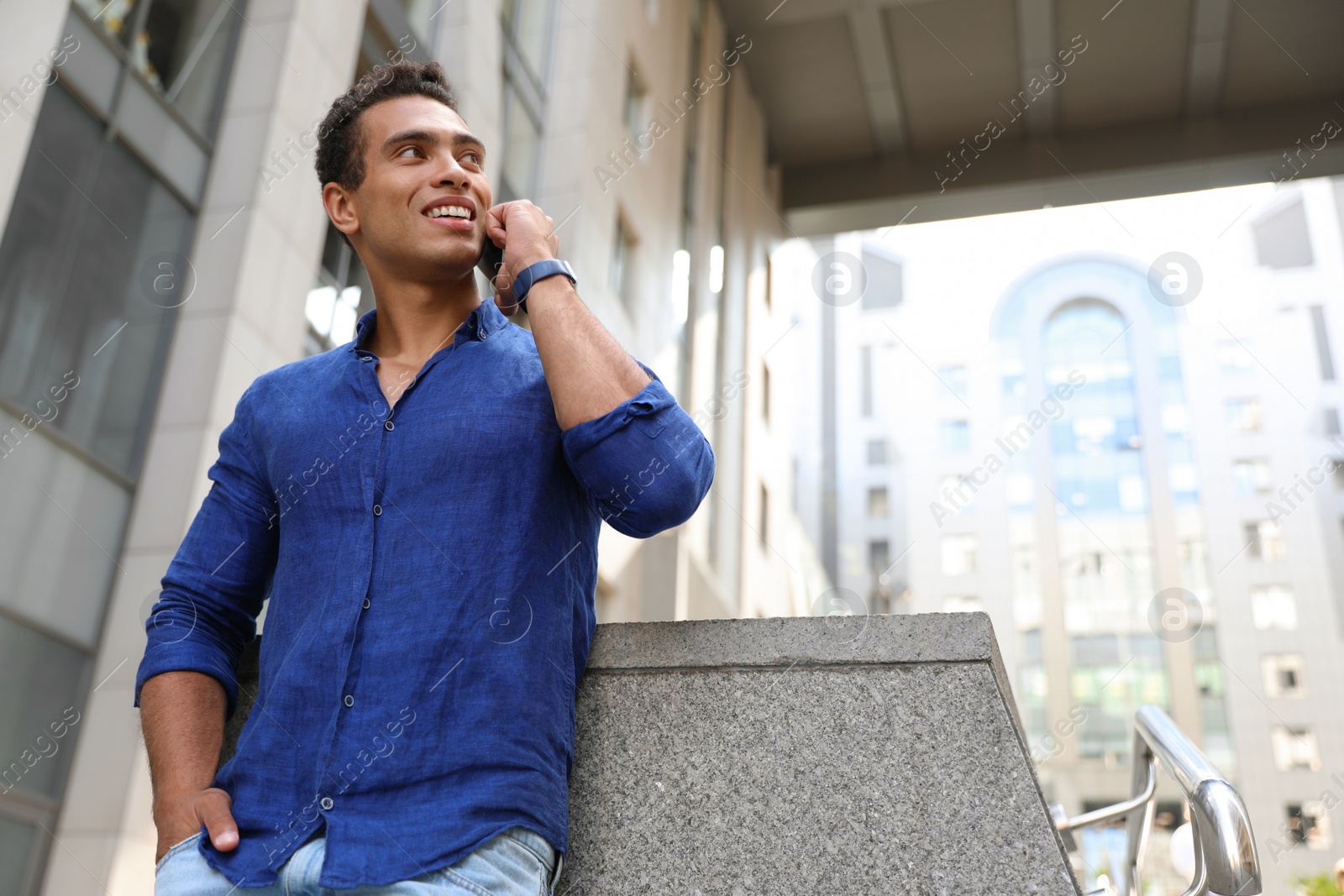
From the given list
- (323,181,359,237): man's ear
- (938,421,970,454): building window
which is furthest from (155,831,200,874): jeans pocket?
(938,421,970,454): building window

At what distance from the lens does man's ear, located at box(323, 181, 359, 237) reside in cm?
229

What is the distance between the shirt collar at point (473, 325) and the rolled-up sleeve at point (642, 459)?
38 cm

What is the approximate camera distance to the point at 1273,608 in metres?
41.0

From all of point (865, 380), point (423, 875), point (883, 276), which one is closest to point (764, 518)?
point (883, 276)

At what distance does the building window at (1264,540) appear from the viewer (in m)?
42.0

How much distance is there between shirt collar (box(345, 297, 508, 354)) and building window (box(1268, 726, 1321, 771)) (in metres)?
43.2

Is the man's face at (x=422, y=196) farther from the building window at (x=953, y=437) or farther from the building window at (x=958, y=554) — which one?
the building window at (x=953, y=437)

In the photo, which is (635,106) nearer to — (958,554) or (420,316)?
(420,316)

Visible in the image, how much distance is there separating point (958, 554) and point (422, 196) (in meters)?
40.8

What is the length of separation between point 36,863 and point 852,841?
6.51m

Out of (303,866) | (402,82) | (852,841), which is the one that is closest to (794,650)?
(852,841)

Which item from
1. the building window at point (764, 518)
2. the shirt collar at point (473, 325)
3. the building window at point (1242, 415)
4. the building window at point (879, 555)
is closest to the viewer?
the shirt collar at point (473, 325)

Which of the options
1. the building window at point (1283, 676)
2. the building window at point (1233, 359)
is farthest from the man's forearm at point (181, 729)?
the building window at point (1233, 359)

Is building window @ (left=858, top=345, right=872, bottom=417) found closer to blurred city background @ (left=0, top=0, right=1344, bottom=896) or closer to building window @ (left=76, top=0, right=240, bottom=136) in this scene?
blurred city background @ (left=0, top=0, right=1344, bottom=896)
